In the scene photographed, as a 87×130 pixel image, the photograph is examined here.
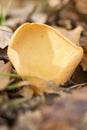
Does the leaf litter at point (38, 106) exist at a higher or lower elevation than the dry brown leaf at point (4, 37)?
higher

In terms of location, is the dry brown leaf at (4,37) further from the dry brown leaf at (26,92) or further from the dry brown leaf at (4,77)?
the dry brown leaf at (26,92)

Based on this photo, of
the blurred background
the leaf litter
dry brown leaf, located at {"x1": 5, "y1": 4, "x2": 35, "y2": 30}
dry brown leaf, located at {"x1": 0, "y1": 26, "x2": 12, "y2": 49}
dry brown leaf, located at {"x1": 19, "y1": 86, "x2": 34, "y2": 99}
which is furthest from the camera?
the blurred background

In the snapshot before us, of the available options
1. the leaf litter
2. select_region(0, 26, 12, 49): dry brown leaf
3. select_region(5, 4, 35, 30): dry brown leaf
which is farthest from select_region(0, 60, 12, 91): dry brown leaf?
select_region(5, 4, 35, 30): dry brown leaf

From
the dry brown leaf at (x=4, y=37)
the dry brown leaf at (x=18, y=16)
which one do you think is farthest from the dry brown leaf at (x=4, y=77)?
the dry brown leaf at (x=18, y=16)

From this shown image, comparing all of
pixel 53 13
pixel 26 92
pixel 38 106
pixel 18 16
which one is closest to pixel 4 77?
pixel 26 92

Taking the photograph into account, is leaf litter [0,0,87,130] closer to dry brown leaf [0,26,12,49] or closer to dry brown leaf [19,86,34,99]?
dry brown leaf [19,86,34,99]

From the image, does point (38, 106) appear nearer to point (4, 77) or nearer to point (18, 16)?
point (4, 77)

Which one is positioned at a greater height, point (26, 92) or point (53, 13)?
point (26, 92)

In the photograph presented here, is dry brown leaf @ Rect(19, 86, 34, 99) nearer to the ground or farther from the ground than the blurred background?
farther from the ground

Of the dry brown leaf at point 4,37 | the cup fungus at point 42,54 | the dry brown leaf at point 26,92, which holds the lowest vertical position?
the dry brown leaf at point 4,37
